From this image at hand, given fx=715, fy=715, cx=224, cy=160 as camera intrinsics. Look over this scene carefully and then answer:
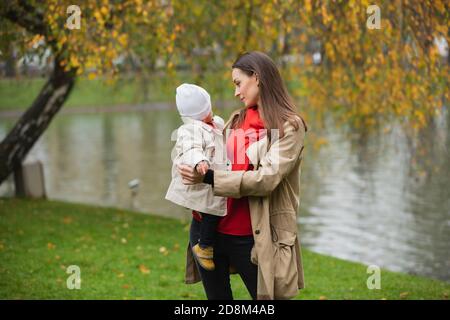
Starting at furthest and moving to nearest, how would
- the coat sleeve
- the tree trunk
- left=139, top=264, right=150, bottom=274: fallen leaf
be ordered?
1. the tree trunk
2. left=139, top=264, right=150, bottom=274: fallen leaf
3. the coat sleeve

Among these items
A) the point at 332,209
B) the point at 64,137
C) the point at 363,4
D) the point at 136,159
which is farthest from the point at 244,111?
the point at 64,137

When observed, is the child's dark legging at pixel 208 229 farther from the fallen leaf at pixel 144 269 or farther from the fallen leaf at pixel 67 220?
the fallen leaf at pixel 67 220

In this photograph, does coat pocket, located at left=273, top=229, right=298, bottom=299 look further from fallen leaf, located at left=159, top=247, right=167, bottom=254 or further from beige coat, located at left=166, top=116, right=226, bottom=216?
fallen leaf, located at left=159, top=247, right=167, bottom=254

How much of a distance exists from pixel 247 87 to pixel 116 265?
14.4ft

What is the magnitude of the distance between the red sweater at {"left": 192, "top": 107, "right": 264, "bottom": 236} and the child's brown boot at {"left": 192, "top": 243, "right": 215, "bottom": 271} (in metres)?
0.12

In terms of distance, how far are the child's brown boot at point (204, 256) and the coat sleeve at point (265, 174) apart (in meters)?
0.38

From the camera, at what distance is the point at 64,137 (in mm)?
25953

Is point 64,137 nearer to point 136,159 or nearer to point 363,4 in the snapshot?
point 136,159

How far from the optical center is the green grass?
6.57 m

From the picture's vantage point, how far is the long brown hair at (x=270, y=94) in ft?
11.4

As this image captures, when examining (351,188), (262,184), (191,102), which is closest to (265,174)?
(262,184)

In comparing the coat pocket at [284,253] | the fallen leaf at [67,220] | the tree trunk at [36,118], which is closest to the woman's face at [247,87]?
the coat pocket at [284,253]

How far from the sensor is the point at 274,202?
3555 millimetres

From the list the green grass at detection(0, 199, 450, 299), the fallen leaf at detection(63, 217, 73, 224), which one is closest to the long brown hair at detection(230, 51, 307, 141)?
the green grass at detection(0, 199, 450, 299)
